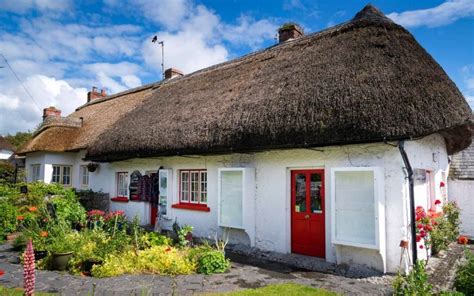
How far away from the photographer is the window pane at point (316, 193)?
741 cm

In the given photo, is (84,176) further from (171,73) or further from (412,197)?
(412,197)

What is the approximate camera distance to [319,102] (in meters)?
7.02

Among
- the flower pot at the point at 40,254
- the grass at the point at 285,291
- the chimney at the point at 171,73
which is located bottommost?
the grass at the point at 285,291

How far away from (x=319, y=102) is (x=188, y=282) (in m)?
4.47

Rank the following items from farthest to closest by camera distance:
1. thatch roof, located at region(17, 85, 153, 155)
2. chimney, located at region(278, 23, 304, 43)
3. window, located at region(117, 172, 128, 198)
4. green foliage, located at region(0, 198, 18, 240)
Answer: thatch roof, located at region(17, 85, 153, 155)
window, located at region(117, 172, 128, 198)
chimney, located at region(278, 23, 304, 43)
green foliage, located at region(0, 198, 18, 240)

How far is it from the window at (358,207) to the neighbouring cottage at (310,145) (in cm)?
2

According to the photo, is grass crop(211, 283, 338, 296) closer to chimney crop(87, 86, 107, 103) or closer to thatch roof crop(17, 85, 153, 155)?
thatch roof crop(17, 85, 153, 155)

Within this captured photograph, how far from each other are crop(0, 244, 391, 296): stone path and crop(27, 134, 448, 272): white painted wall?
0.84 metres

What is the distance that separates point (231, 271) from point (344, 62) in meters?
5.29

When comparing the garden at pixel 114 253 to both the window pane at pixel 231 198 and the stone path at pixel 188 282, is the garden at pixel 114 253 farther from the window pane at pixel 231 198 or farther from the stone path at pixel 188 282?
the window pane at pixel 231 198

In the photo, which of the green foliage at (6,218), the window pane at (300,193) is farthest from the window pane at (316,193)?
the green foliage at (6,218)

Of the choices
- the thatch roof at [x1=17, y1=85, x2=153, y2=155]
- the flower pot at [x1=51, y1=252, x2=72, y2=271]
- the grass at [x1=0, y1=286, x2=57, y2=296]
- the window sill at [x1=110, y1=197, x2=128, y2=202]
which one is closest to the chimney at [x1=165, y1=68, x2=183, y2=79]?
the thatch roof at [x1=17, y1=85, x2=153, y2=155]

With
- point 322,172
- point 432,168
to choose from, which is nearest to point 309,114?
point 322,172

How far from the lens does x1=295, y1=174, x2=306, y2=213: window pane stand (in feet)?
25.1
